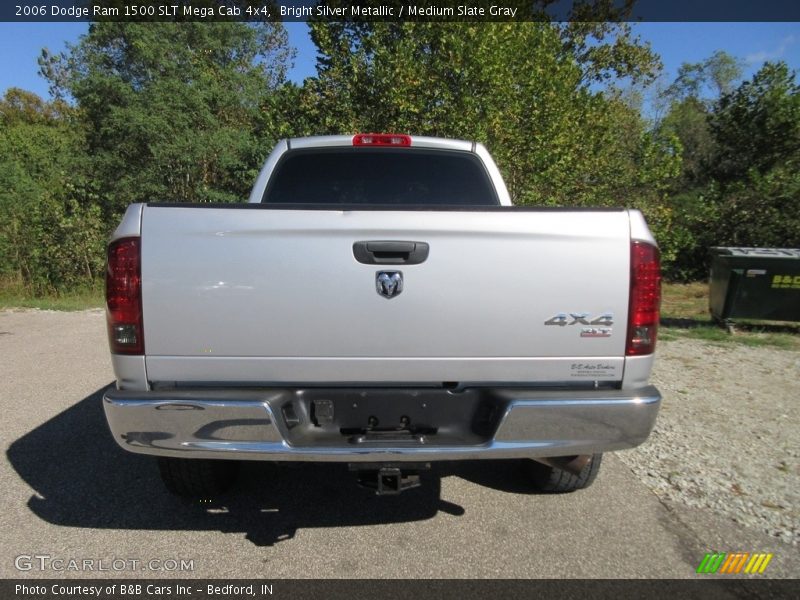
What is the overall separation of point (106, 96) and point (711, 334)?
488 inches

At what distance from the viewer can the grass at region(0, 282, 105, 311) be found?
10.9m

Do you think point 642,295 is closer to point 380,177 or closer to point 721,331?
point 380,177

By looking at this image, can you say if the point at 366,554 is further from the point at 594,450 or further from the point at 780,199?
the point at 780,199

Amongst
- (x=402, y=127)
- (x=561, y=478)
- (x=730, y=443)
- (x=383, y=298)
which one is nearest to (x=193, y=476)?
(x=383, y=298)

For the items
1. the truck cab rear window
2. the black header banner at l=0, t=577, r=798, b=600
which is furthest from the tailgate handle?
the truck cab rear window

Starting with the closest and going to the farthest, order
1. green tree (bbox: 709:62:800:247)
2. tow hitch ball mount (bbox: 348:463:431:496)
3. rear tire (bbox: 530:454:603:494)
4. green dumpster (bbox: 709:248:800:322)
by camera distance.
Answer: tow hitch ball mount (bbox: 348:463:431:496) → rear tire (bbox: 530:454:603:494) → green dumpster (bbox: 709:248:800:322) → green tree (bbox: 709:62:800:247)

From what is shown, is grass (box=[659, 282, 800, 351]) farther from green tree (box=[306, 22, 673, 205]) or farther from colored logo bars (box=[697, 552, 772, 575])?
colored logo bars (box=[697, 552, 772, 575])

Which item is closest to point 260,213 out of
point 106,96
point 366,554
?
point 366,554

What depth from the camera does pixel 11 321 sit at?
9.65 meters

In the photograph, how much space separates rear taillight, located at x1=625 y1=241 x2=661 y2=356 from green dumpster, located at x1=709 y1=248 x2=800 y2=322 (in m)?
6.84

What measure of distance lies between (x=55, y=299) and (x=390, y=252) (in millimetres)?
11420

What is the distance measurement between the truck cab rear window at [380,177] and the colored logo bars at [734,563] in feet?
7.99

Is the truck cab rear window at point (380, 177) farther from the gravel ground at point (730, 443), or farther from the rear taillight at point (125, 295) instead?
the gravel ground at point (730, 443)

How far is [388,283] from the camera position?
2.48 metres
